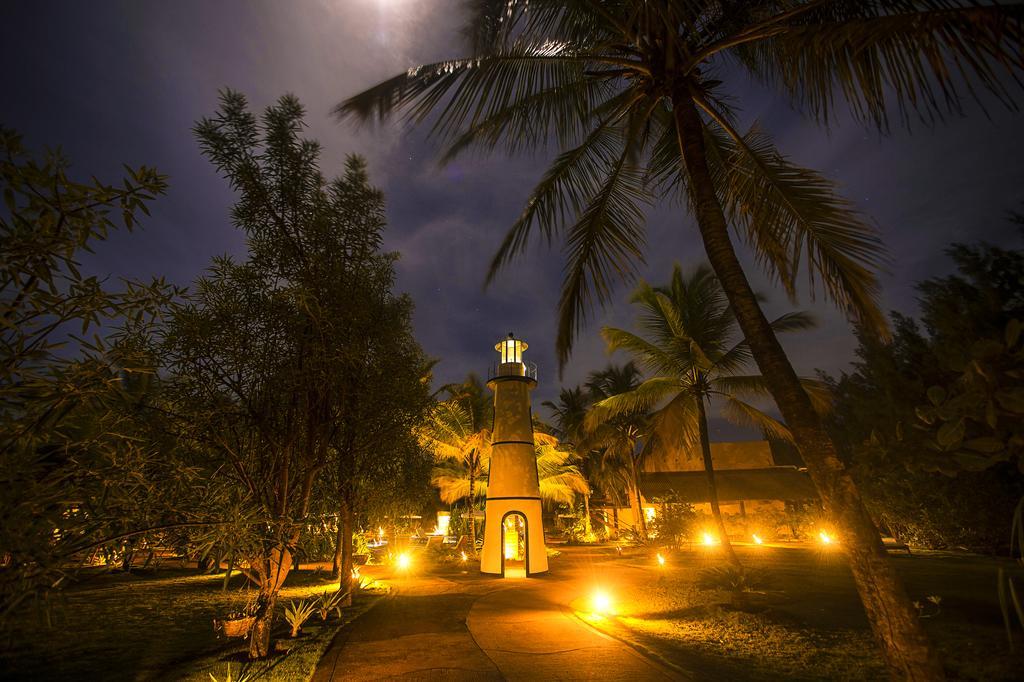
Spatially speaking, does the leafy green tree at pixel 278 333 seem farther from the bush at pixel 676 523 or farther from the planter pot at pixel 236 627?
the bush at pixel 676 523

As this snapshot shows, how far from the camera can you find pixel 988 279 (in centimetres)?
759

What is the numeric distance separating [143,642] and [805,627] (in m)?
11.1

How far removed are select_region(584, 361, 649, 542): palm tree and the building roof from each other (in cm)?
148

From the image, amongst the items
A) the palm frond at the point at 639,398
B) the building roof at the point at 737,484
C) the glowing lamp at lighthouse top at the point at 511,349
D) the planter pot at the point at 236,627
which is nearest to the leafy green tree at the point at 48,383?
the planter pot at the point at 236,627

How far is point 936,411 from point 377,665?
24.0 feet

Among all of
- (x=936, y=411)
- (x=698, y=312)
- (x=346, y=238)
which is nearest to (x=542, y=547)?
(x=698, y=312)

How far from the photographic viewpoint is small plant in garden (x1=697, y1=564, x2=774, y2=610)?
9.05 meters

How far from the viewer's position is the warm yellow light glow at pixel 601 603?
32.1ft

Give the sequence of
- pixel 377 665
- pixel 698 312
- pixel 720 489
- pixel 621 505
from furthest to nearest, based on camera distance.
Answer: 1. pixel 621 505
2. pixel 720 489
3. pixel 698 312
4. pixel 377 665

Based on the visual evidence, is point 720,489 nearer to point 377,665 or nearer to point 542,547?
point 542,547

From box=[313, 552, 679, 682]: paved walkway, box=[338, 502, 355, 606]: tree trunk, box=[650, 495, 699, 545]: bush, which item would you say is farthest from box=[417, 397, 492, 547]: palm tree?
box=[313, 552, 679, 682]: paved walkway

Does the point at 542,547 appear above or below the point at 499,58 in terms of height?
below

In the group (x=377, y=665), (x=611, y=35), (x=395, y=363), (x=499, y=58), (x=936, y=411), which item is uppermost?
(x=611, y=35)

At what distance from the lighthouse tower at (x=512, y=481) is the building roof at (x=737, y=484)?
14684 millimetres
